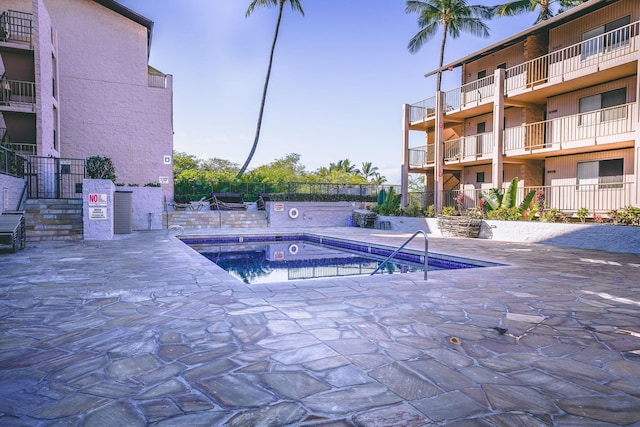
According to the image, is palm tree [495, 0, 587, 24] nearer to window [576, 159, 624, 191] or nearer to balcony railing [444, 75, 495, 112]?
balcony railing [444, 75, 495, 112]

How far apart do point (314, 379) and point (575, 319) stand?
10.0 ft

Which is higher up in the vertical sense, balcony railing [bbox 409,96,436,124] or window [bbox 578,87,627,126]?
balcony railing [bbox 409,96,436,124]

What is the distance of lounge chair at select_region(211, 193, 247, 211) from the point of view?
20594mm

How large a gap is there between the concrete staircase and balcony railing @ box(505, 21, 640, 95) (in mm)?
18257

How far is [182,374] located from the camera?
8.62 feet

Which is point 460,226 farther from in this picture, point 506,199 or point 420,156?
point 420,156

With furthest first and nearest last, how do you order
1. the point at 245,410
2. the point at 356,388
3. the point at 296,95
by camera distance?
the point at 296,95 < the point at 356,388 < the point at 245,410

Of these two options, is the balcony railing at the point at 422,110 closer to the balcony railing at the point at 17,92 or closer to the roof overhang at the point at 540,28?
the roof overhang at the point at 540,28

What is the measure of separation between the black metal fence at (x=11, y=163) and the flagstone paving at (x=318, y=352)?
8.96m

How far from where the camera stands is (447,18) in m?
26.2

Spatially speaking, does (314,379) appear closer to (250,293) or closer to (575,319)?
(250,293)

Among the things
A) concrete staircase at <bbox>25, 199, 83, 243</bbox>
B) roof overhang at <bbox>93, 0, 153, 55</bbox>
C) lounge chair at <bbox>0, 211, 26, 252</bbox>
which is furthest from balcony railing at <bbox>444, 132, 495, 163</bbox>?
roof overhang at <bbox>93, 0, 153, 55</bbox>

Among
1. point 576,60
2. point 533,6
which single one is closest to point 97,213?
point 576,60

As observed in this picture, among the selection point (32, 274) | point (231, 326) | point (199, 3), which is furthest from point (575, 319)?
point (199, 3)
